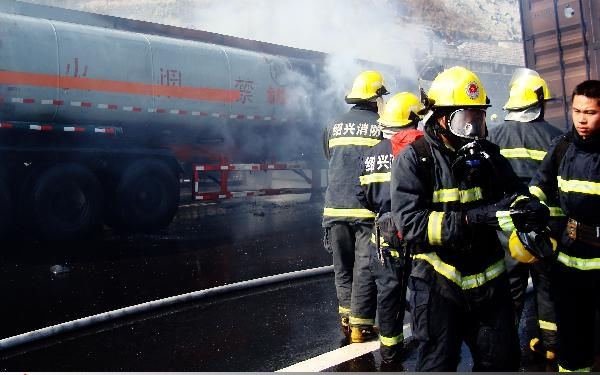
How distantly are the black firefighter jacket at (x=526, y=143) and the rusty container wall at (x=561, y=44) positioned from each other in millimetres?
4259

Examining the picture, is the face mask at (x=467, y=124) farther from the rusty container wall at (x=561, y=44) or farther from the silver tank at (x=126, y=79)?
the silver tank at (x=126, y=79)

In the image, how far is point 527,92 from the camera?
4422 mm

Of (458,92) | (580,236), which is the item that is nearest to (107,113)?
(458,92)

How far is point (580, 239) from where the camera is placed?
3078 millimetres

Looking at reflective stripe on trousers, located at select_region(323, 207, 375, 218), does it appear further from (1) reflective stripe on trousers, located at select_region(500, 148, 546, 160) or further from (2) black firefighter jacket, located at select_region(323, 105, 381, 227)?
(1) reflective stripe on trousers, located at select_region(500, 148, 546, 160)

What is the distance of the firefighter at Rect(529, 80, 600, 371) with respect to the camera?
3.03 m

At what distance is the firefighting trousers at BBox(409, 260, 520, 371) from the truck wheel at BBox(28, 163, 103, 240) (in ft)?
23.6

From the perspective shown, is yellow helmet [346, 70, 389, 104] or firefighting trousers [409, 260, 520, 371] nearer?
firefighting trousers [409, 260, 520, 371]

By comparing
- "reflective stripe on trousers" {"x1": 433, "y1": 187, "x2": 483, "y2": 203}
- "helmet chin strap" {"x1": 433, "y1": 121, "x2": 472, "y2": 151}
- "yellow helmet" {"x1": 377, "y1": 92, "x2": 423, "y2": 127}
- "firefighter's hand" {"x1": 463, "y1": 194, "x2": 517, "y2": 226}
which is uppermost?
"yellow helmet" {"x1": 377, "y1": 92, "x2": 423, "y2": 127}

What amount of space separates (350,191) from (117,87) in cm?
630

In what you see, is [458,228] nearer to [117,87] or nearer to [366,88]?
[366,88]

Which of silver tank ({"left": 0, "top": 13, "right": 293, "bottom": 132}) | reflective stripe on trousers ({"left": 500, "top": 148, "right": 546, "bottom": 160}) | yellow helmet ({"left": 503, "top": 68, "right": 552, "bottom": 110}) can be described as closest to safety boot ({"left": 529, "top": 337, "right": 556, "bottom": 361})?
reflective stripe on trousers ({"left": 500, "top": 148, "right": 546, "bottom": 160})

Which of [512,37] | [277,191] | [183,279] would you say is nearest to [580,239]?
[183,279]

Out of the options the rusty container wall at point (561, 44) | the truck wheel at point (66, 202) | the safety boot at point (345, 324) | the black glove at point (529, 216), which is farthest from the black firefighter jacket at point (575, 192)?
the truck wheel at point (66, 202)
